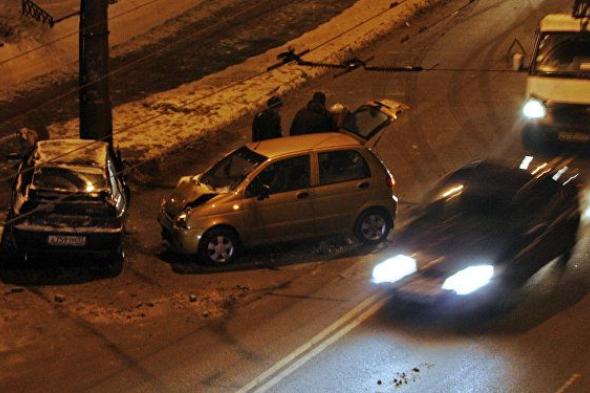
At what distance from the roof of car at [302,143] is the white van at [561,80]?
4.79m

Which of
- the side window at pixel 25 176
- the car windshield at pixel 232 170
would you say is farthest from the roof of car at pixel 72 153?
the car windshield at pixel 232 170

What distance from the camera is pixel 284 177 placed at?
1473 cm

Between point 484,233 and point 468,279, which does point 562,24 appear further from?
point 468,279

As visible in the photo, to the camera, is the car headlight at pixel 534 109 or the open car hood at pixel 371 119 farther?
the car headlight at pixel 534 109

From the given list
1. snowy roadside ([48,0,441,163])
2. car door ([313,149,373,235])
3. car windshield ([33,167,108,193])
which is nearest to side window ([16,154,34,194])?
car windshield ([33,167,108,193])

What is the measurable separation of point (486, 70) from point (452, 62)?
1016 millimetres

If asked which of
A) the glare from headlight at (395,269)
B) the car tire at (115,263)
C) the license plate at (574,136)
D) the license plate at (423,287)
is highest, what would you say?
the license plate at (574,136)

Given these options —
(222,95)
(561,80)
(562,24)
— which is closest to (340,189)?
(561,80)

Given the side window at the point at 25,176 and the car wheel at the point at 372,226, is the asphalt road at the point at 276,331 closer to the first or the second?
the car wheel at the point at 372,226

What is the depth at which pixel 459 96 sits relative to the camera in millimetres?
23094

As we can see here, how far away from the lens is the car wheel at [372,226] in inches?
598

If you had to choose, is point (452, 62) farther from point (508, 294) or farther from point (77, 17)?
point (508, 294)

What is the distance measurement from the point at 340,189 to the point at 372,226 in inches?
33.1

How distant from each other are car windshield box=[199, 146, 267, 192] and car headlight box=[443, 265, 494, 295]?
3.81 meters
